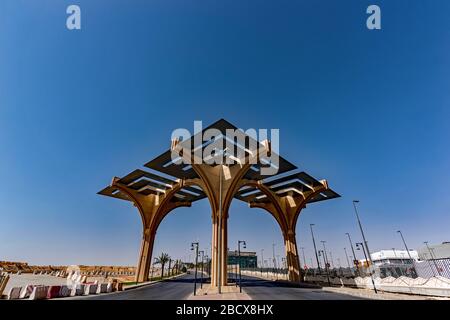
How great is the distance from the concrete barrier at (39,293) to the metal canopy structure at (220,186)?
1181 cm

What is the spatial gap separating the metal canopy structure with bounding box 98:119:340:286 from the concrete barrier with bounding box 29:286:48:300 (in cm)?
1181


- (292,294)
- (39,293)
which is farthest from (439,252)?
(39,293)

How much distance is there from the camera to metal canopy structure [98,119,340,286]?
22562mm

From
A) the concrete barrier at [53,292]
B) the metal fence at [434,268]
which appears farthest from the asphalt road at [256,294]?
the metal fence at [434,268]

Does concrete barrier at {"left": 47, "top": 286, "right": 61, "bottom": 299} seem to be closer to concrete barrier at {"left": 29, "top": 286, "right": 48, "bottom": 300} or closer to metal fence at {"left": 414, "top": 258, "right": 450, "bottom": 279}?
concrete barrier at {"left": 29, "top": 286, "right": 48, "bottom": 300}

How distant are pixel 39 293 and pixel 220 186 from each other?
1438cm

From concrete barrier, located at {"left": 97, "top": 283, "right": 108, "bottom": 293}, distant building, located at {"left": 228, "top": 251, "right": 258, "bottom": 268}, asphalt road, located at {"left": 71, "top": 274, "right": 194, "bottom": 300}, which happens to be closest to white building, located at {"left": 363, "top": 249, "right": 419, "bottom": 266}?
distant building, located at {"left": 228, "top": 251, "right": 258, "bottom": 268}

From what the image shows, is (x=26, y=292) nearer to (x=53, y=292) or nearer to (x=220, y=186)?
(x=53, y=292)

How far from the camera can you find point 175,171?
28.2m

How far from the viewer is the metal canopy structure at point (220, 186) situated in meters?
22.6
